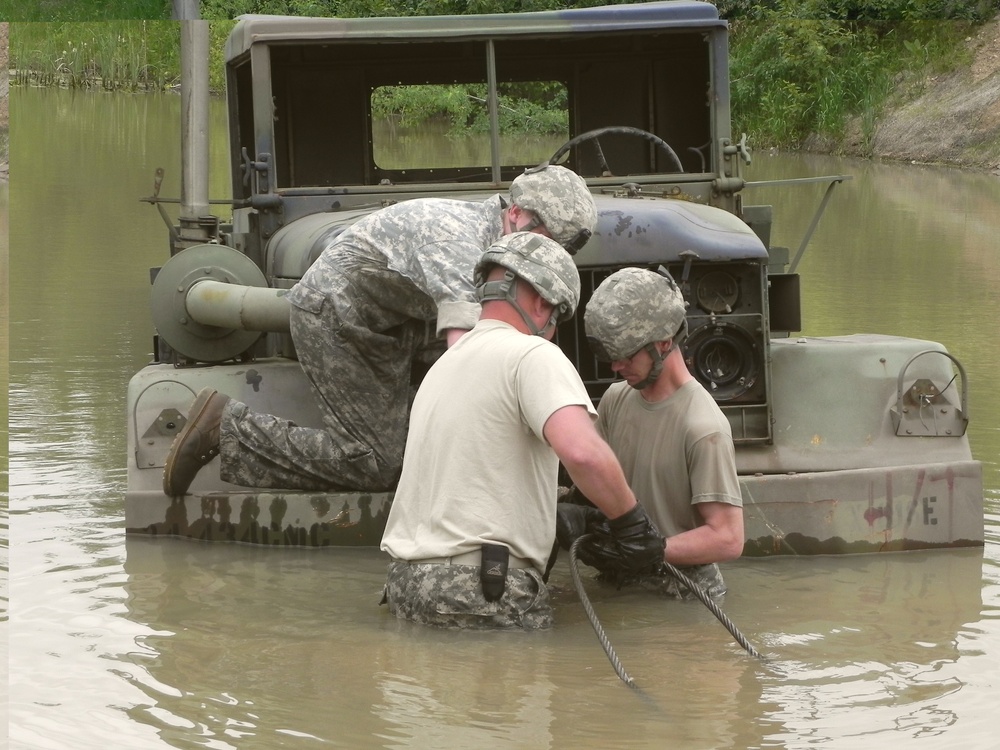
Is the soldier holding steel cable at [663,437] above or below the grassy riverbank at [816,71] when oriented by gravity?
below

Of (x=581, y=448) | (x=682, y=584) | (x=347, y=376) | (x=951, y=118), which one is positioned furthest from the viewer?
(x=951, y=118)

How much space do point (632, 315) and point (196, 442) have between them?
1.84 meters

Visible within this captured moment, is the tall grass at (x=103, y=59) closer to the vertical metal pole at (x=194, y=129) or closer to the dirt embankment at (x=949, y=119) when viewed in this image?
the dirt embankment at (x=949, y=119)

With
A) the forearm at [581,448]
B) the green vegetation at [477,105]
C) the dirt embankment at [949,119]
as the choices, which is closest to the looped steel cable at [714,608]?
the forearm at [581,448]

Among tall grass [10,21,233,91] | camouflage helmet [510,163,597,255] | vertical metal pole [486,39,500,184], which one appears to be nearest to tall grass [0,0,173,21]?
vertical metal pole [486,39,500,184]

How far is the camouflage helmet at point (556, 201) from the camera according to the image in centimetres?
511

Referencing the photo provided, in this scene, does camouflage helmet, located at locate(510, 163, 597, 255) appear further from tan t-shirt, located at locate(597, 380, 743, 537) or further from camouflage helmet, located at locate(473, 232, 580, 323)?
tan t-shirt, located at locate(597, 380, 743, 537)

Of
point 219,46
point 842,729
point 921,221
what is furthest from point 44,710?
point 219,46

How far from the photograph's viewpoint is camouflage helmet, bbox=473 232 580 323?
4691 mm

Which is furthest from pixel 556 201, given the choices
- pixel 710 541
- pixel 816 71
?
pixel 816 71

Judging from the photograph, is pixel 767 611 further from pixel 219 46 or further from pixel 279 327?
pixel 219 46

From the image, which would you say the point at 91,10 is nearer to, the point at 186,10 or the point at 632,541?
the point at 186,10

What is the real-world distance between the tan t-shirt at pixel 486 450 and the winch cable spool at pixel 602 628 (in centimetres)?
13

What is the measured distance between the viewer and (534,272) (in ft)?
15.4
